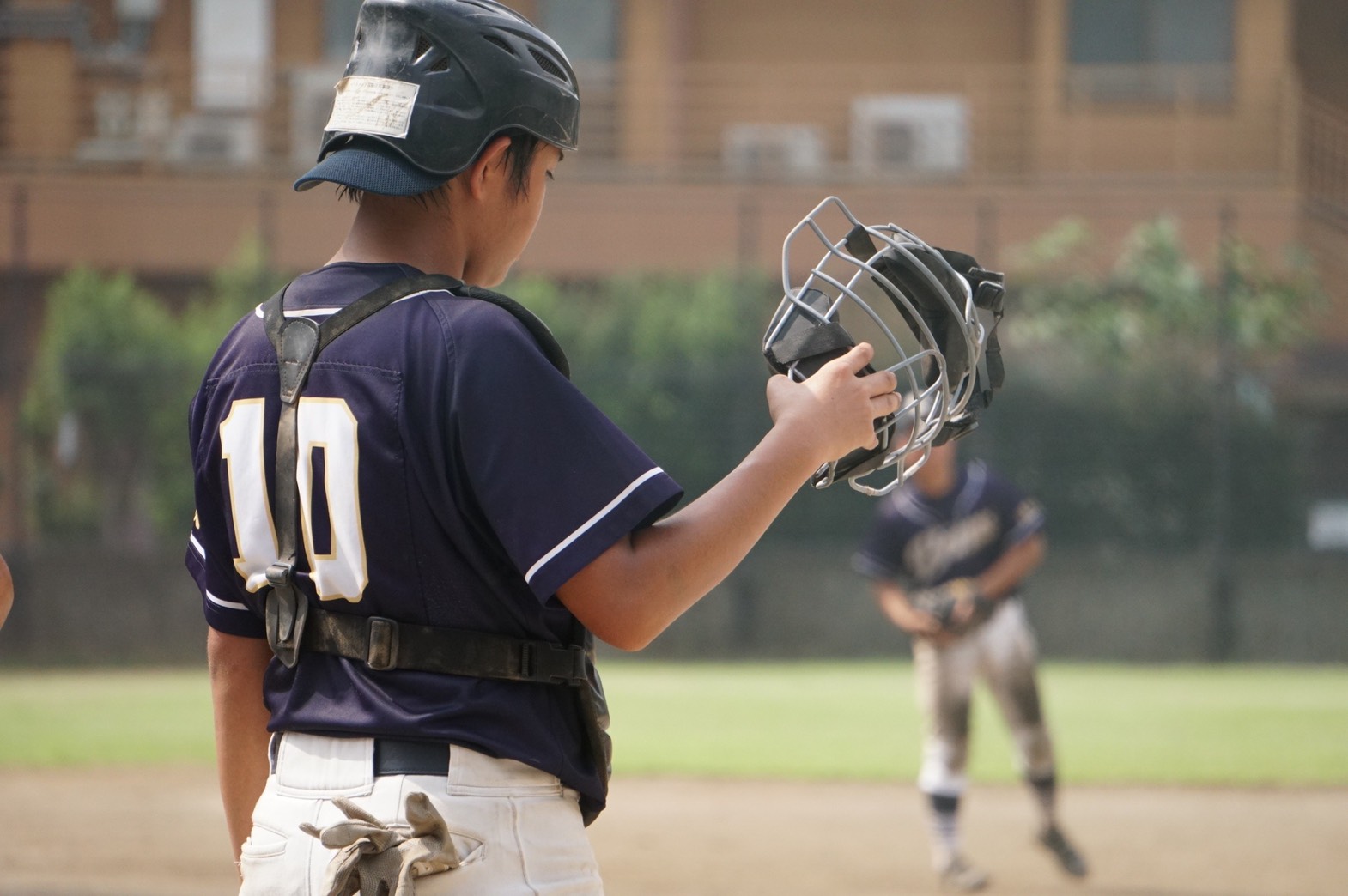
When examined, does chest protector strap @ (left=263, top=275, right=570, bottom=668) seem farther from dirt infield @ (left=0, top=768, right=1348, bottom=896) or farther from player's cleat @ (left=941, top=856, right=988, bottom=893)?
player's cleat @ (left=941, top=856, right=988, bottom=893)

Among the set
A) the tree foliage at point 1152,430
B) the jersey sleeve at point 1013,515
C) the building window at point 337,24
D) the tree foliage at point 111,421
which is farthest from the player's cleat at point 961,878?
the building window at point 337,24

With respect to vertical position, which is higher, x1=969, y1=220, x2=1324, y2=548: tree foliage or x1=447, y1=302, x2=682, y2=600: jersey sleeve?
x1=447, y1=302, x2=682, y2=600: jersey sleeve

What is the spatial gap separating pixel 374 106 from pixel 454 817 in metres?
0.85

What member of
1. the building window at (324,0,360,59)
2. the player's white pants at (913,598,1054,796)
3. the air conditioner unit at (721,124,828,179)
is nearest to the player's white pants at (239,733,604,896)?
the player's white pants at (913,598,1054,796)

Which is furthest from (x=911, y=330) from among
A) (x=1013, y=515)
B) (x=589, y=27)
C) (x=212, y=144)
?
(x=589, y=27)

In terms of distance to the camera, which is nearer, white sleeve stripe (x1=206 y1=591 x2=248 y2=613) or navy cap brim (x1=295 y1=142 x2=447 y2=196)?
navy cap brim (x1=295 y1=142 x2=447 y2=196)

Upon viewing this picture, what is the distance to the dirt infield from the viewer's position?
7.01 meters

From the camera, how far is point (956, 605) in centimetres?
736

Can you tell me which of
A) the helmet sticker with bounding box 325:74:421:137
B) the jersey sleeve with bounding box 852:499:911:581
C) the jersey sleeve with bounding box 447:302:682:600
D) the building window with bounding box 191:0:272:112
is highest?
the building window with bounding box 191:0:272:112

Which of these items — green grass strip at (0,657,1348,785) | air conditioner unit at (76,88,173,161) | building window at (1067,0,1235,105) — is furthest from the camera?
building window at (1067,0,1235,105)

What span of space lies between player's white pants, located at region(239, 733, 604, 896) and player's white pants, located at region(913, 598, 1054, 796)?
549 cm

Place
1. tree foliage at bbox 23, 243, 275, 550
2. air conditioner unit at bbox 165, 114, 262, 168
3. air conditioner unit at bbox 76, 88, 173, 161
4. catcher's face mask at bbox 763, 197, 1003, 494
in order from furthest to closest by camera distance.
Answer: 1. air conditioner unit at bbox 76, 88, 173, 161
2. air conditioner unit at bbox 165, 114, 262, 168
3. tree foliage at bbox 23, 243, 275, 550
4. catcher's face mask at bbox 763, 197, 1003, 494

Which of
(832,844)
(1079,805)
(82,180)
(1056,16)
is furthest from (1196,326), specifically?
(82,180)

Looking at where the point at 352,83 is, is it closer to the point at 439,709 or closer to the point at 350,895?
the point at 439,709
